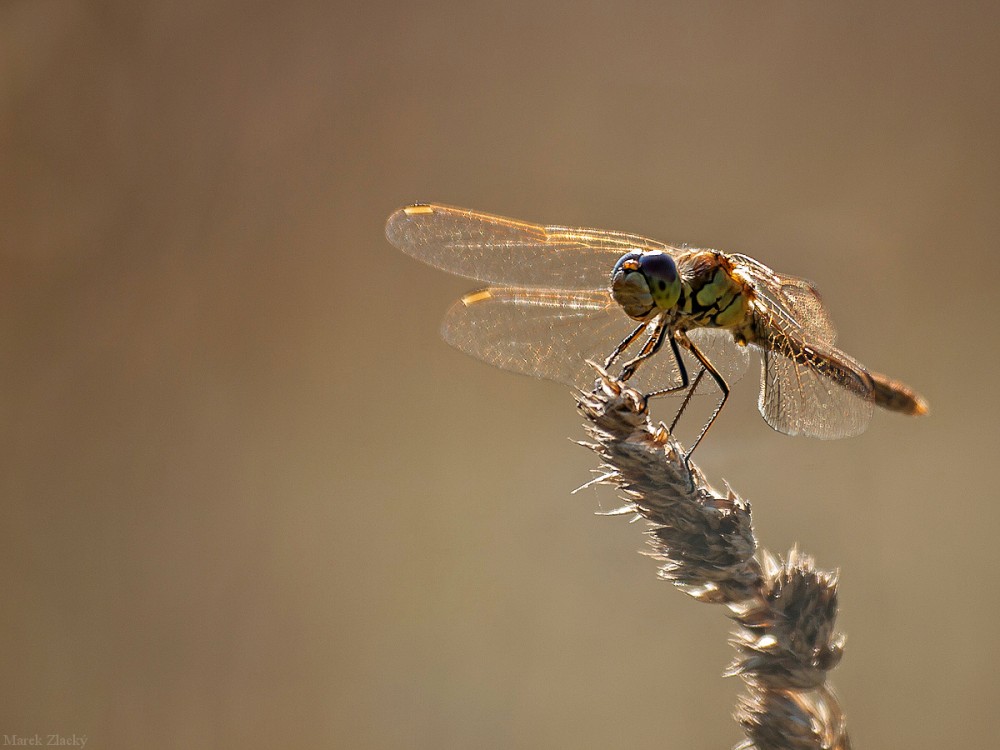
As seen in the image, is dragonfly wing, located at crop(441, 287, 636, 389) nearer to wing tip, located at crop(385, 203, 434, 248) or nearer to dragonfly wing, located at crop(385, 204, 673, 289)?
dragonfly wing, located at crop(385, 204, 673, 289)

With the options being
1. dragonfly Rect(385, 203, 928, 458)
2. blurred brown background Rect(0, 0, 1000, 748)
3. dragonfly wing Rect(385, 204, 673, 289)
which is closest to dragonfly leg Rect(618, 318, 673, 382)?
dragonfly Rect(385, 203, 928, 458)

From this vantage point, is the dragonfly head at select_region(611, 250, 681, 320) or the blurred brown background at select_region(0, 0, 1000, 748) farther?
the blurred brown background at select_region(0, 0, 1000, 748)

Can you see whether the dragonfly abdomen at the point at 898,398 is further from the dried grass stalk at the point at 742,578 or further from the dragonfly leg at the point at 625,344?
the dried grass stalk at the point at 742,578

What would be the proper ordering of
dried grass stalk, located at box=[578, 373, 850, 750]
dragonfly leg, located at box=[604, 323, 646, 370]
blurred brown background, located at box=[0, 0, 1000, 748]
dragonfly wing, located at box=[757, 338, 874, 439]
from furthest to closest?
blurred brown background, located at box=[0, 0, 1000, 748] < dragonfly leg, located at box=[604, 323, 646, 370] < dragonfly wing, located at box=[757, 338, 874, 439] < dried grass stalk, located at box=[578, 373, 850, 750]

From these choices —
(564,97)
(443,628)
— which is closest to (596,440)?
(443,628)

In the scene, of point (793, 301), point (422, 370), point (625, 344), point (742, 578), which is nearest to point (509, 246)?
point (625, 344)
